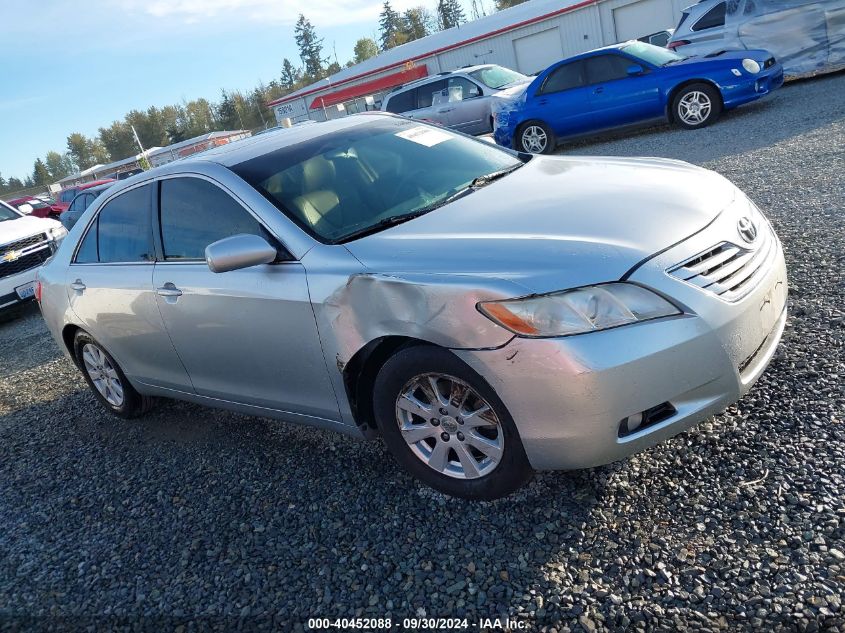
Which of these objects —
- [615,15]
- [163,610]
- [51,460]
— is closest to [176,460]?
[51,460]

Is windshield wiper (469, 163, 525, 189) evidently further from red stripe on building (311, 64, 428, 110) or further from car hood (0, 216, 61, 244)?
red stripe on building (311, 64, 428, 110)

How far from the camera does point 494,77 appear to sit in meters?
16.3

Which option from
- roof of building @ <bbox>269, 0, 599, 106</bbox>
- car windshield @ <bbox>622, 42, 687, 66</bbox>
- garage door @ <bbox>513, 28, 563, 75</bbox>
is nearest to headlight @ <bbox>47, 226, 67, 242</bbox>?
car windshield @ <bbox>622, 42, 687, 66</bbox>

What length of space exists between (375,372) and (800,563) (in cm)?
177

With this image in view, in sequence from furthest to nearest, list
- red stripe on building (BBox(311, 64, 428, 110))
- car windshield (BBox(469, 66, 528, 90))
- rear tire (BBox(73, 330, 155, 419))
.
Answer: red stripe on building (BBox(311, 64, 428, 110))
car windshield (BBox(469, 66, 528, 90))
rear tire (BBox(73, 330, 155, 419))

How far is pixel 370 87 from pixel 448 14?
70.8 m

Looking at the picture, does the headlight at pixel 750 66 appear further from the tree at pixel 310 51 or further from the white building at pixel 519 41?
the tree at pixel 310 51

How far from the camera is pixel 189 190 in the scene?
148 inches

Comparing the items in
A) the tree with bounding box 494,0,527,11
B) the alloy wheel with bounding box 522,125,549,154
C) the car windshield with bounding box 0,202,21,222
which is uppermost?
the tree with bounding box 494,0,527,11

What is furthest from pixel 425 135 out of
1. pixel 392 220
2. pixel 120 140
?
pixel 120 140

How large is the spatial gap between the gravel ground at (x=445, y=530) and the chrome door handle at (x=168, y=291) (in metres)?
1.03

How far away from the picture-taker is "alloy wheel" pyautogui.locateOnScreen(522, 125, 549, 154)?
41.6ft

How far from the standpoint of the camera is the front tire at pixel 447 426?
2693 mm

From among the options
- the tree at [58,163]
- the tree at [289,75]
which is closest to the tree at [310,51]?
the tree at [289,75]
